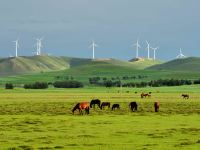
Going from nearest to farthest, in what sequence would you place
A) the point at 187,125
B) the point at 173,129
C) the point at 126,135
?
1. the point at 126,135
2. the point at 173,129
3. the point at 187,125

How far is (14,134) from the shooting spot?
33531mm

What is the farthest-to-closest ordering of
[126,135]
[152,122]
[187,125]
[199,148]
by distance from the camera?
1. [152,122]
2. [187,125]
3. [126,135]
4. [199,148]

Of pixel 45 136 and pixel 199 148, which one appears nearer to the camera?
pixel 199 148

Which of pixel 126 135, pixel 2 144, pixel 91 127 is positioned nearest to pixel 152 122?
pixel 91 127

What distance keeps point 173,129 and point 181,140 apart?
6.21 meters

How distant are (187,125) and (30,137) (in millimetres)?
12875

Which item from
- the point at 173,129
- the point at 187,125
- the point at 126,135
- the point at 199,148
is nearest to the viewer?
the point at 199,148

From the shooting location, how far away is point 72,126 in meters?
39.0

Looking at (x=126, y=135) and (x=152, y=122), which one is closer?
(x=126, y=135)

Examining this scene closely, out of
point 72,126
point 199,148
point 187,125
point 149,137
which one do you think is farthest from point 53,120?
point 199,148

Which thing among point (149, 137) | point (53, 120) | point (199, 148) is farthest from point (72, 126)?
point (199, 148)

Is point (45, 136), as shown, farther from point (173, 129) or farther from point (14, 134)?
point (173, 129)

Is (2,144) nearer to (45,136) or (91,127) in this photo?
(45,136)

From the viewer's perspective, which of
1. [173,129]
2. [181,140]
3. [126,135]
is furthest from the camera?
[173,129]
